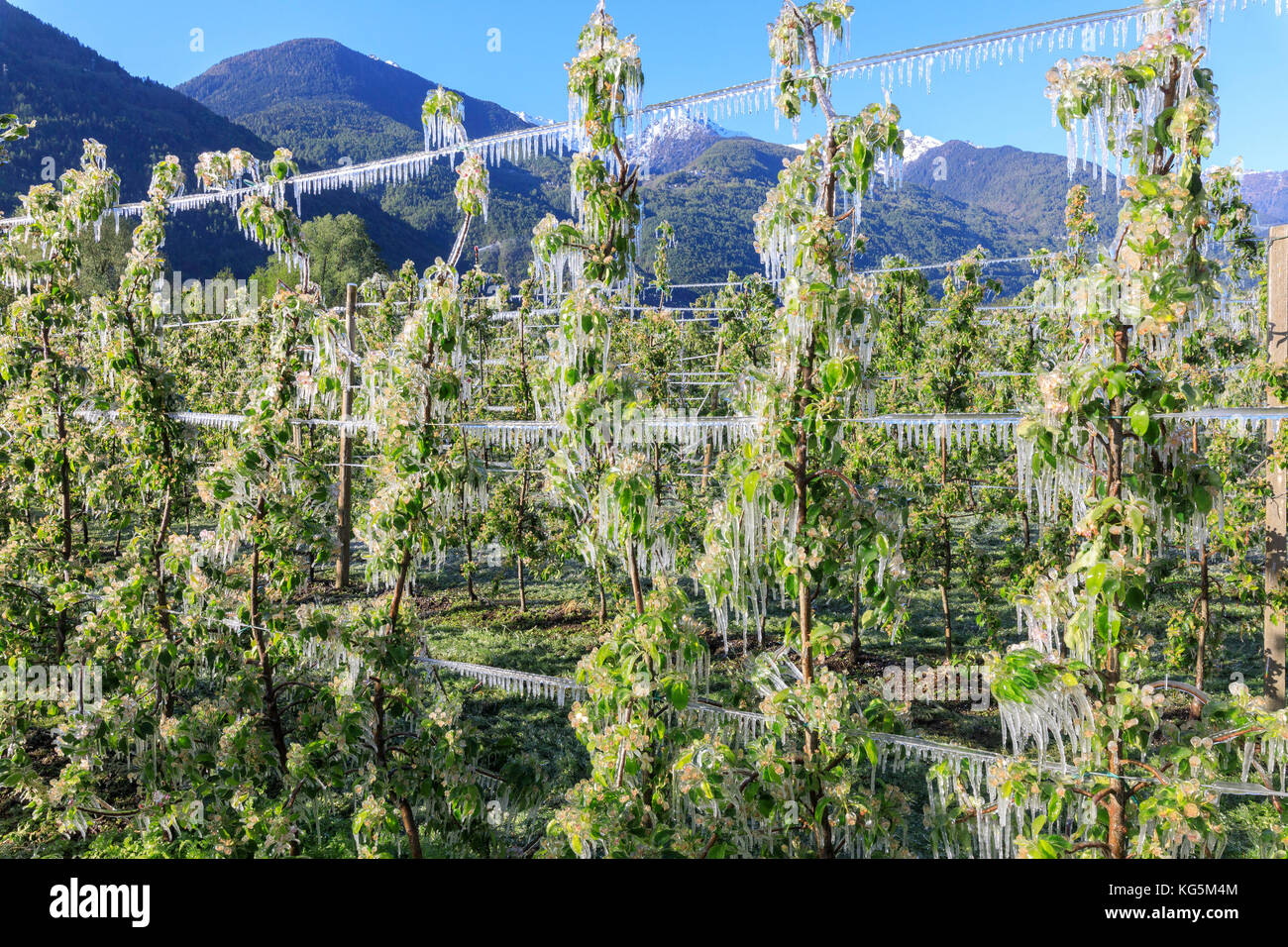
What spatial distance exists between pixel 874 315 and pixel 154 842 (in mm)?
3950

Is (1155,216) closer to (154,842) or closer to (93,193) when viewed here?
(154,842)

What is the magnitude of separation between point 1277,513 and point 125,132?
90.3m

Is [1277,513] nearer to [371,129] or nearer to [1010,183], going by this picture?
[371,129]

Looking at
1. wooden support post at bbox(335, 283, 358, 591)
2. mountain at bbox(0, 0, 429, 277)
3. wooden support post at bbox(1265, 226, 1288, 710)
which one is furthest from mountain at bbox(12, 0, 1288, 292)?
wooden support post at bbox(335, 283, 358, 591)

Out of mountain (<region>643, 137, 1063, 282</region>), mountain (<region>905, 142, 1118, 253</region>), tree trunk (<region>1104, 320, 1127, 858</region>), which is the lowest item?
tree trunk (<region>1104, 320, 1127, 858</region>)

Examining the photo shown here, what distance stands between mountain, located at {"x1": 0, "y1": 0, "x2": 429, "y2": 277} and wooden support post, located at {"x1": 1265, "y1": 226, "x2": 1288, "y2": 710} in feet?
206

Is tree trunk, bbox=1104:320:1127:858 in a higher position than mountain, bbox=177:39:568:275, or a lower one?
lower

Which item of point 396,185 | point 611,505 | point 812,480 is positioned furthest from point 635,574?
point 396,185

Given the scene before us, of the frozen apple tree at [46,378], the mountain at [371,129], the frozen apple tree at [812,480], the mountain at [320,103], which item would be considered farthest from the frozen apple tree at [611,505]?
the mountain at [320,103]

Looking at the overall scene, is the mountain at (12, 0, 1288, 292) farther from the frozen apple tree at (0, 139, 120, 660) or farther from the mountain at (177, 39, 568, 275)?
the frozen apple tree at (0, 139, 120, 660)

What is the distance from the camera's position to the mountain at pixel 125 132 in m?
56.2

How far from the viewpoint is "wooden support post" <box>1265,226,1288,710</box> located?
179 inches

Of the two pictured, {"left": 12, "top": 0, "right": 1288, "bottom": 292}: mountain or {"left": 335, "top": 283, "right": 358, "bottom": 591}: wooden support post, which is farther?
{"left": 12, "top": 0, "right": 1288, "bottom": 292}: mountain
